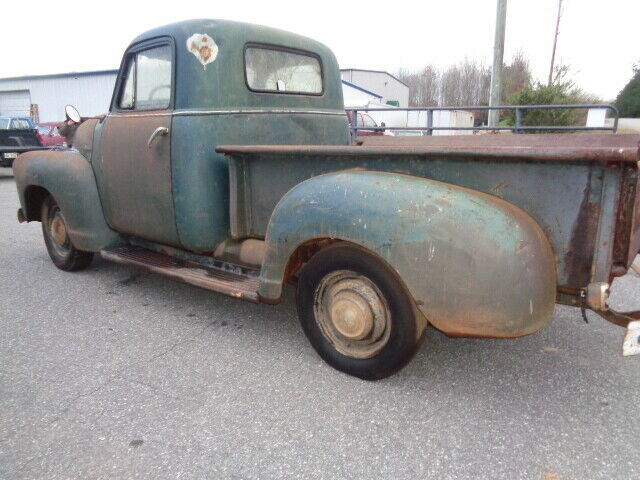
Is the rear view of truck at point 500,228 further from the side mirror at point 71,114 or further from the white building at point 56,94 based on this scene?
the white building at point 56,94

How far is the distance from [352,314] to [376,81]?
42.9 metres

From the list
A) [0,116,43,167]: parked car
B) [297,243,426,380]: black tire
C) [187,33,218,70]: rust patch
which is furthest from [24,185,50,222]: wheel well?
[0,116,43,167]: parked car

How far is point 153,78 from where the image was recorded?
3.70m

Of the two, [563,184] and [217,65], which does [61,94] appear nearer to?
[217,65]

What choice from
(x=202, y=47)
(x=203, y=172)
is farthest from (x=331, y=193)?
(x=202, y=47)

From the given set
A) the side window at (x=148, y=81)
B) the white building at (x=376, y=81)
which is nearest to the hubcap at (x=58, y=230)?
the side window at (x=148, y=81)

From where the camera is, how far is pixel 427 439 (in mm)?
2270

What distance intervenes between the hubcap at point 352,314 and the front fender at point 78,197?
2.26 metres

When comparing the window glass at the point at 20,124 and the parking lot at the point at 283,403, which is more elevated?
the window glass at the point at 20,124

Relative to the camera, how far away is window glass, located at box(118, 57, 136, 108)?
3.91 m

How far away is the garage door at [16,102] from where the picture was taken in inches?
1242

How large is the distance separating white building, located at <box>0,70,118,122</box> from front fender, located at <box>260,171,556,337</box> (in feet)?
91.5

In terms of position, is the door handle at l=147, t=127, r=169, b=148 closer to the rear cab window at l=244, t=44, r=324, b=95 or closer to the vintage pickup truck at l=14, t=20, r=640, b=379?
the vintage pickup truck at l=14, t=20, r=640, b=379

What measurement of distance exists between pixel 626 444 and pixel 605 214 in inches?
39.5
